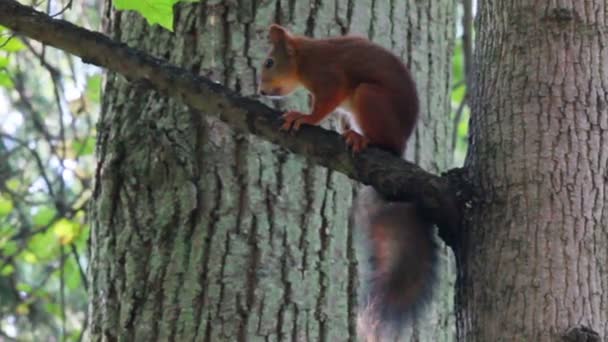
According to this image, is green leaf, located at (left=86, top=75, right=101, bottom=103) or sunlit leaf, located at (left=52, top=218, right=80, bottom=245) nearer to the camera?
sunlit leaf, located at (left=52, top=218, right=80, bottom=245)

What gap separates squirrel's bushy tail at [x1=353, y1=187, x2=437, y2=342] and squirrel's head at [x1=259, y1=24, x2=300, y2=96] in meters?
0.65

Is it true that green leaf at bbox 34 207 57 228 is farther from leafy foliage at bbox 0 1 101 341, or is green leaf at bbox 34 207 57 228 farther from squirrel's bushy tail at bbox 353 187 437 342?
squirrel's bushy tail at bbox 353 187 437 342

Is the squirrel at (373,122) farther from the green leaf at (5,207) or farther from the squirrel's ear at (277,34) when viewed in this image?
the green leaf at (5,207)

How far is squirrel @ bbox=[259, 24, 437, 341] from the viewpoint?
1701 mm

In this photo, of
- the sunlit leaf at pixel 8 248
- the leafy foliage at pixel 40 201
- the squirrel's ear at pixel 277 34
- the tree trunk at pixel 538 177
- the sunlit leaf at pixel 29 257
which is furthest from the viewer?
the sunlit leaf at pixel 29 257

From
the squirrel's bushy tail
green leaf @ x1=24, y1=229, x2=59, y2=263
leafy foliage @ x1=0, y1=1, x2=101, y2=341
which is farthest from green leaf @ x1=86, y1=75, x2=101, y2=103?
the squirrel's bushy tail

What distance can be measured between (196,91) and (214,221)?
56cm

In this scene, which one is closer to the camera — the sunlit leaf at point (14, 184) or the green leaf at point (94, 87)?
the green leaf at point (94, 87)

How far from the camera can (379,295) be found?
5.60 ft

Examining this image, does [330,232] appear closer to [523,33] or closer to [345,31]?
[345,31]

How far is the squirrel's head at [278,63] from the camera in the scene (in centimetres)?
231

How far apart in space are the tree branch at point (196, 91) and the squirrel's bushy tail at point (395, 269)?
7cm

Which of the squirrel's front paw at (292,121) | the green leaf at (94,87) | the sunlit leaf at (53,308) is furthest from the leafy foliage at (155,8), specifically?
the sunlit leaf at (53,308)

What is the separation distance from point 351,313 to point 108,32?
100cm
